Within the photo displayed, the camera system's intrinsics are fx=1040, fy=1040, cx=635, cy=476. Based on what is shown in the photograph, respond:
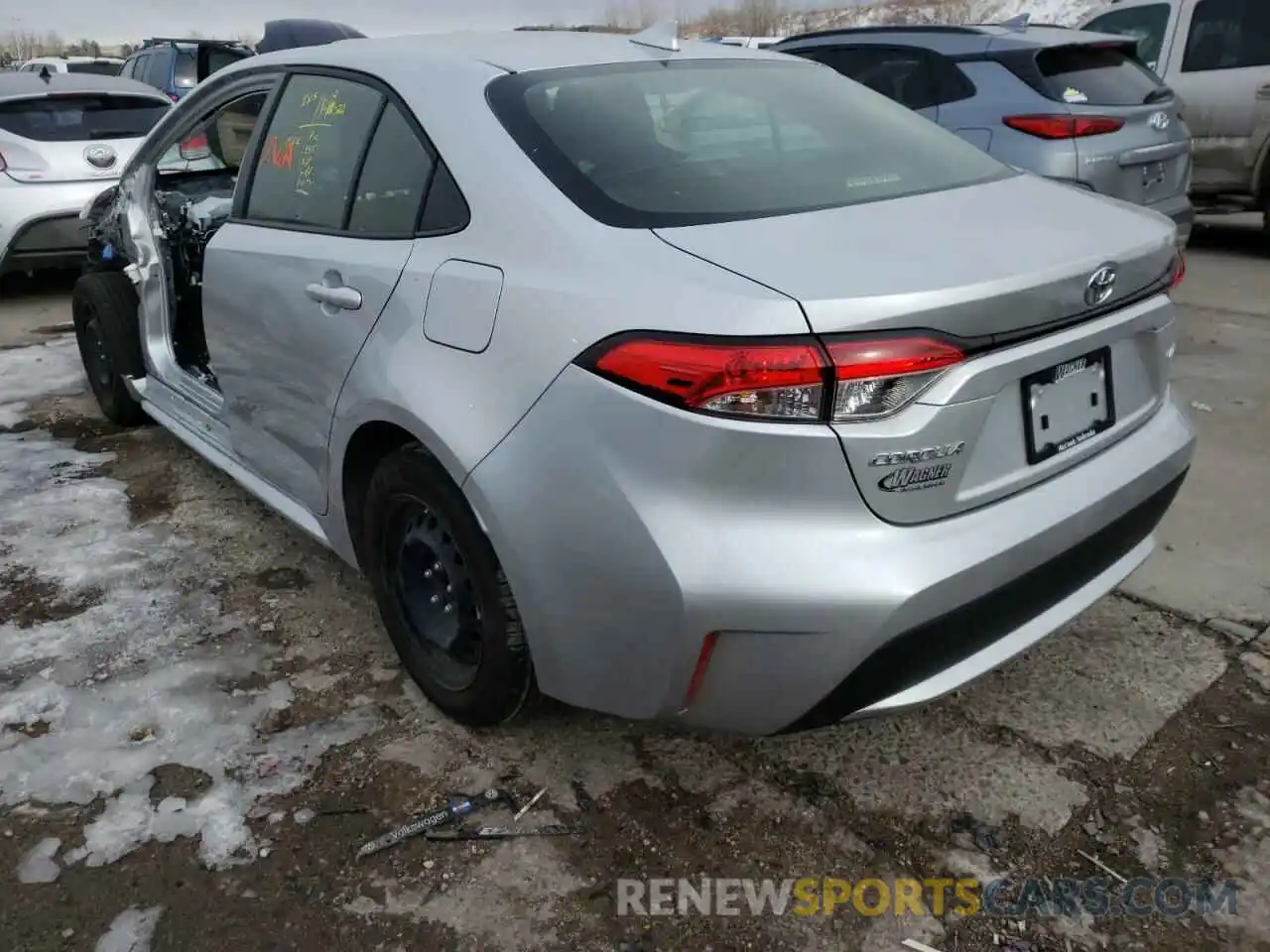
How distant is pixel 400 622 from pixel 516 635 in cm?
53

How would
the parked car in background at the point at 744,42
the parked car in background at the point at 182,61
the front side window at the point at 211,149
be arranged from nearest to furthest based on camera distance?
the parked car in background at the point at 744,42
the front side window at the point at 211,149
the parked car in background at the point at 182,61

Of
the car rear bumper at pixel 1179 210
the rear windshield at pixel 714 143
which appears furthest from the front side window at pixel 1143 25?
the rear windshield at pixel 714 143

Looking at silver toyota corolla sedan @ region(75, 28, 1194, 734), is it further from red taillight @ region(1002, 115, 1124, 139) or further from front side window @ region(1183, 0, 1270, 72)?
front side window @ region(1183, 0, 1270, 72)

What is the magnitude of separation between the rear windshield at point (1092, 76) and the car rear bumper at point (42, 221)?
18.8ft

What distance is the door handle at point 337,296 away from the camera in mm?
2438

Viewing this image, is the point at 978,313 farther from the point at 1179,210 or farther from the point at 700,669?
the point at 1179,210

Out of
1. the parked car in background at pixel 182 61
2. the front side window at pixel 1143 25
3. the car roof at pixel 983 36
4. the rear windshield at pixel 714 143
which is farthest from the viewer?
the parked car in background at pixel 182 61

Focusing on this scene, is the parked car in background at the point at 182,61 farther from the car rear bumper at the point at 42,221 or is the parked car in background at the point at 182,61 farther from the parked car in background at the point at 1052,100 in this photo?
the parked car in background at the point at 1052,100

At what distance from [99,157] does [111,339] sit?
133 inches

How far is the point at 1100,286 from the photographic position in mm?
2025

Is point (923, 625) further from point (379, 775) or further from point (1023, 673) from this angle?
point (379, 775)

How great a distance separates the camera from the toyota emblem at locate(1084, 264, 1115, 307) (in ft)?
6.56

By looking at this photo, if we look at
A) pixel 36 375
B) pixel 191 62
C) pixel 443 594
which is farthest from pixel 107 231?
pixel 191 62

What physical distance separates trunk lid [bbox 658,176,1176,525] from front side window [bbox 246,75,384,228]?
1.11 meters
